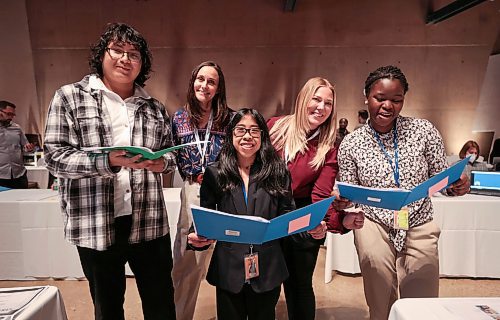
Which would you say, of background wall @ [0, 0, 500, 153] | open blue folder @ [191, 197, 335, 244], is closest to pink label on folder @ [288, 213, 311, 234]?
open blue folder @ [191, 197, 335, 244]

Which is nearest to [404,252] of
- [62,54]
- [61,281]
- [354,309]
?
[354,309]

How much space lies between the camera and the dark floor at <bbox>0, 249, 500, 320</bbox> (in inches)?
98.3

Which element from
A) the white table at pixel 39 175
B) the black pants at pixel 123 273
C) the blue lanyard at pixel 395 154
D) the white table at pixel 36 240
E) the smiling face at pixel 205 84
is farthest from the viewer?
the white table at pixel 39 175

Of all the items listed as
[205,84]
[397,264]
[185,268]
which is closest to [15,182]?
[185,268]

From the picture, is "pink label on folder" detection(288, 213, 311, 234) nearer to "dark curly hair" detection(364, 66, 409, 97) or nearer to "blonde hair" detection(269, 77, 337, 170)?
"blonde hair" detection(269, 77, 337, 170)

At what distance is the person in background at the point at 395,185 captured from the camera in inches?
57.6

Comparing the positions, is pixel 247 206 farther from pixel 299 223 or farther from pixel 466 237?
pixel 466 237

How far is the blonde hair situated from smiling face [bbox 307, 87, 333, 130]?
17 mm

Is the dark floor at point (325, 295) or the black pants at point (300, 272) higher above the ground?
the black pants at point (300, 272)

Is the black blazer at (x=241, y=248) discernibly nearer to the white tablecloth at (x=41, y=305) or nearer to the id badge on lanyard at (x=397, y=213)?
the id badge on lanyard at (x=397, y=213)

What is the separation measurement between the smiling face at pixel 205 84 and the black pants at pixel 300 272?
2.71 feet

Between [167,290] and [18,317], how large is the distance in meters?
0.65

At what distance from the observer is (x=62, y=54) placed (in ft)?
21.6

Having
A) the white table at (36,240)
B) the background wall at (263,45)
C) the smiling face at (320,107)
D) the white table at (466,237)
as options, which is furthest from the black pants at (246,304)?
the background wall at (263,45)
